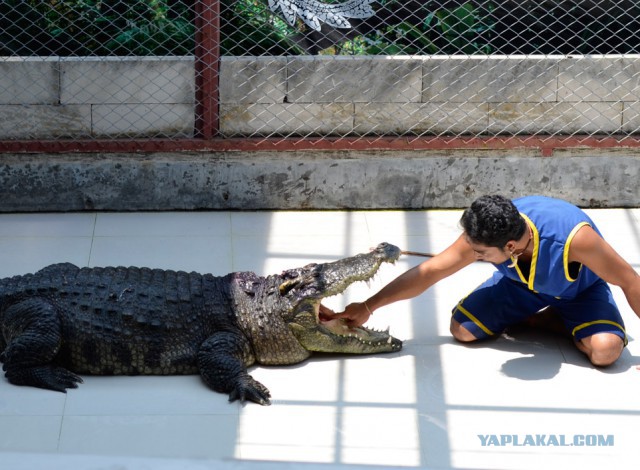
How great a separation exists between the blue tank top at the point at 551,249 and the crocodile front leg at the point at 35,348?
181 centimetres

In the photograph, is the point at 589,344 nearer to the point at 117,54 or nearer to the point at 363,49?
the point at 363,49

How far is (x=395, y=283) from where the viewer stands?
14.3ft

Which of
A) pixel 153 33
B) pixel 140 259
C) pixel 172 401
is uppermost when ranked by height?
pixel 153 33

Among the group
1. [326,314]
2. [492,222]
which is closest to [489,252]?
[492,222]

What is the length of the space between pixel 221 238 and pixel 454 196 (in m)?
1.48

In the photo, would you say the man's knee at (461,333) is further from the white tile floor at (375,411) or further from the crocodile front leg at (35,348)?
the crocodile front leg at (35,348)

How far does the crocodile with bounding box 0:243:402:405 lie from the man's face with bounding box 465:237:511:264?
Result: 449 millimetres

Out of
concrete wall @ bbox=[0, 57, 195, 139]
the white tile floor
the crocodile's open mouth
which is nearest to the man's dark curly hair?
the crocodile's open mouth

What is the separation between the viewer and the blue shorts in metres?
4.32

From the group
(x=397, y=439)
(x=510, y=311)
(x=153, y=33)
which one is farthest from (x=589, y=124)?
(x=397, y=439)

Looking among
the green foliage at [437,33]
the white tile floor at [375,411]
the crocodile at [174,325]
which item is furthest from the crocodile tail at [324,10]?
the crocodile at [174,325]

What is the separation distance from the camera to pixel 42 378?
13.2 ft

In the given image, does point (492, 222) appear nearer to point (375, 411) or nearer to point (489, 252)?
point (489, 252)

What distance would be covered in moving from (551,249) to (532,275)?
6.0 inches
